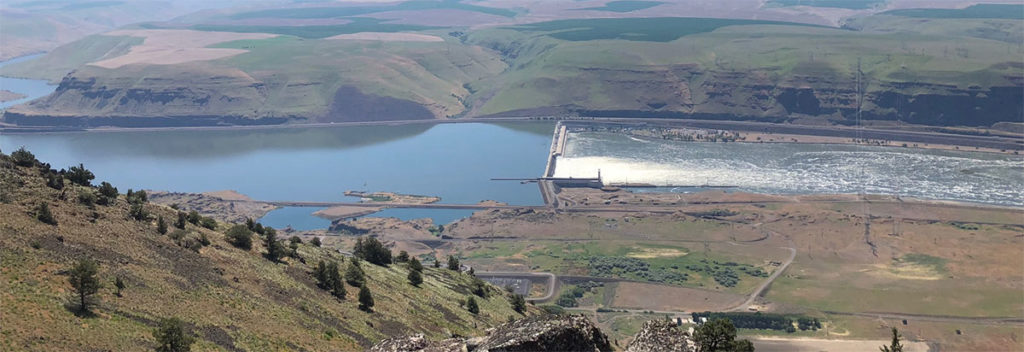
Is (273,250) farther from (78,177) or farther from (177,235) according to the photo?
(78,177)

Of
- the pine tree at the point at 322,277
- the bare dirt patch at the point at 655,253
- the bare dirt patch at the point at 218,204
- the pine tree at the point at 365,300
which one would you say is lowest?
the bare dirt patch at the point at 655,253

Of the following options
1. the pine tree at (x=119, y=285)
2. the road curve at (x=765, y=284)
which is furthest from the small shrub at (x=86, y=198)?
the road curve at (x=765, y=284)

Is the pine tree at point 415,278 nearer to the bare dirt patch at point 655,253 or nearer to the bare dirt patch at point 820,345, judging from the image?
the bare dirt patch at point 820,345

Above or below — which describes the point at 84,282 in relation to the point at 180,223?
above

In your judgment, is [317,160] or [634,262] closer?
[634,262]

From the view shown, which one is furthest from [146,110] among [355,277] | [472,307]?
[355,277]

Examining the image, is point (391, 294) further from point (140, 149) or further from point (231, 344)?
point (140, 149)

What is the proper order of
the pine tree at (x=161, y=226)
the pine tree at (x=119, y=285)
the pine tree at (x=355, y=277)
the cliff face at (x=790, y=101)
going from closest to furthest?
the pine tree at (x=119, y=285)
the pine tree at (x=161, y=226)
the pine tree at (x=355, y=277)
the cliff face at (x=790, y=101)

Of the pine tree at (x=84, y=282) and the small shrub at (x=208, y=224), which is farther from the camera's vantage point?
the small shrub at (x=208, y=224)
